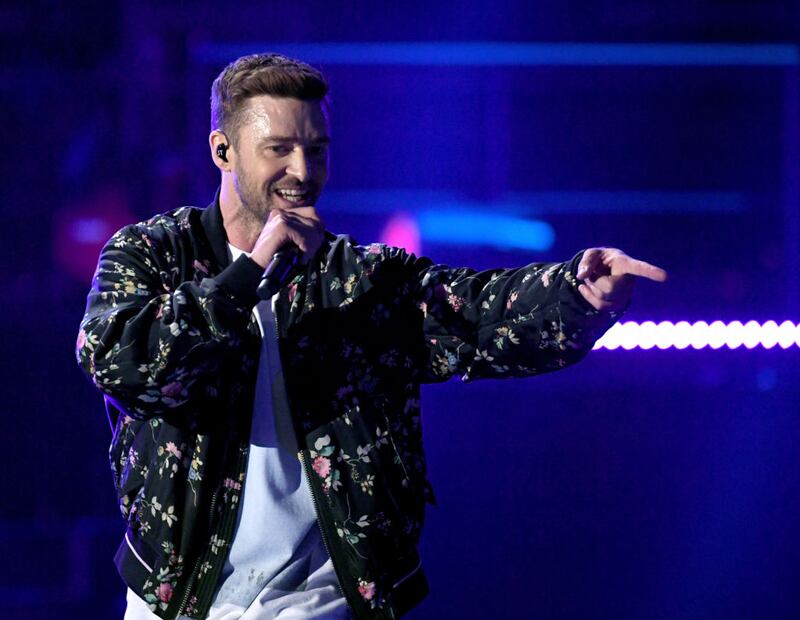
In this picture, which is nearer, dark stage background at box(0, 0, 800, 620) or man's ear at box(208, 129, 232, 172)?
man's ear at box(208, 129, 232, 172)

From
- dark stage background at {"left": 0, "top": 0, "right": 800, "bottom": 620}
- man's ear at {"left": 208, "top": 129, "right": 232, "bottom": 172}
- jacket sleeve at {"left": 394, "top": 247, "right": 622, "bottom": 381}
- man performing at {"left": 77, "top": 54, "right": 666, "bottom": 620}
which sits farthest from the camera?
dark stage background at {"left": 0, "top": 0, "right": 800, "bottom": 620}

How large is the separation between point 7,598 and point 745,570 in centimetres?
223

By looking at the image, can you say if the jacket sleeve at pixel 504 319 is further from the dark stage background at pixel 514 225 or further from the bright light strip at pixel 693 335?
the bright light strip at pixel 693 335

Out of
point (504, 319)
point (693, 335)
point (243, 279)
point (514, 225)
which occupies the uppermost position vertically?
point (243, 279)

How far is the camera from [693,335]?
3445mm

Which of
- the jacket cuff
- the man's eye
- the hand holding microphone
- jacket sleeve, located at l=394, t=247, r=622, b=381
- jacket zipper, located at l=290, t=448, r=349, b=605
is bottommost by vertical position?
jacket zipper, located at l=290, t=448, r=349, b=605

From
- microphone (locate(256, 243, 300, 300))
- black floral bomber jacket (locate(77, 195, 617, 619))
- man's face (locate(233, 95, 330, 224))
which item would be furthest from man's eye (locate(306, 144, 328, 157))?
microphone (locate(256, 243, 300, 300))

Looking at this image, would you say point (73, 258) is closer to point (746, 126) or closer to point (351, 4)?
point (351, 4)

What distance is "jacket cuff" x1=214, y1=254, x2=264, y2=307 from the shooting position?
1.56m

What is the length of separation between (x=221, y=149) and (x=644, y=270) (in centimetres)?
74

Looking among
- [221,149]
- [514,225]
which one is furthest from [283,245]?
[514,225]

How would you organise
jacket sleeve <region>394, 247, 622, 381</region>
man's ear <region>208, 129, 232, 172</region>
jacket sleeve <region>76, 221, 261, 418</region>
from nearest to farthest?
1. jacket sleeve <region>76, 221, 261, 418</region>
2. jacket sleeve <region>394, 247, 622, 381</region>
3. man's ear <region>208, 129, 232, 172</region>

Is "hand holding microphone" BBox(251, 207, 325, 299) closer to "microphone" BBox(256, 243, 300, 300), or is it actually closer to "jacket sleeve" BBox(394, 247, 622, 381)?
"microphone" BBox(256, 243, 300, 300)

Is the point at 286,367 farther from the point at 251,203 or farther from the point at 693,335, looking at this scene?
the point at 693,335
